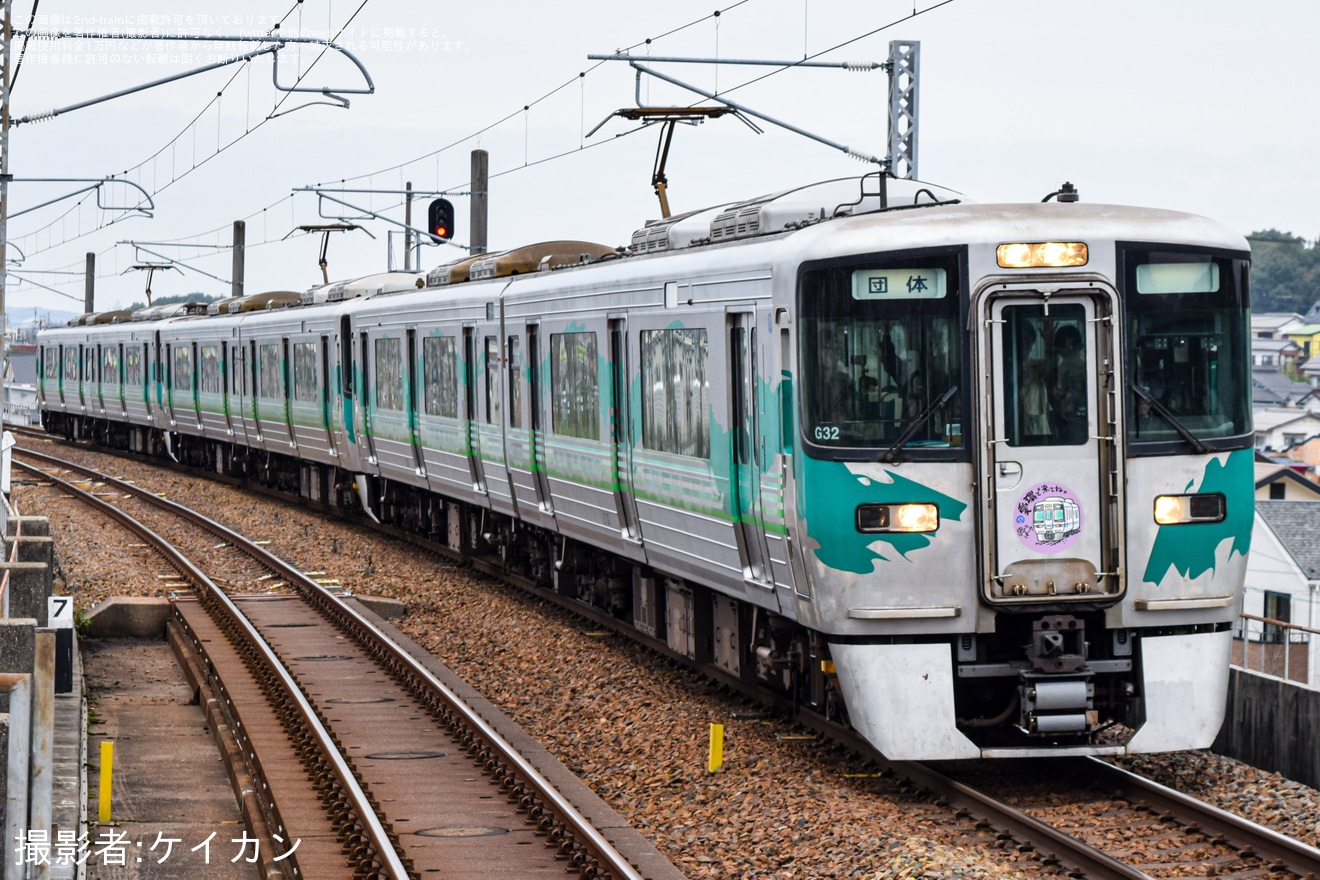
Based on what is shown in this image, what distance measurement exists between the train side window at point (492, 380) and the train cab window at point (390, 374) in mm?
A: 4139

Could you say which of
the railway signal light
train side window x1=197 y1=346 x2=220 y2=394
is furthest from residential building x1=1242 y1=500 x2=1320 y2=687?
train side window x1=197 y1=346 x2=220 y2=394

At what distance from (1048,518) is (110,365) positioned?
37429 mm

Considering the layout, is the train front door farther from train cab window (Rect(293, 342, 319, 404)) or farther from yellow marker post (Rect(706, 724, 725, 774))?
train cab window (Rect(293, 342, 319, 404))

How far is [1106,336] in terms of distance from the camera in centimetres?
943

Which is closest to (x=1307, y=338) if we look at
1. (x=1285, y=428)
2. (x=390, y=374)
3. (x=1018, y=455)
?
(x=1285, y=428)

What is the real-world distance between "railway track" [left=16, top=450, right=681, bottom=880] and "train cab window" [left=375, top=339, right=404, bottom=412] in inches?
175

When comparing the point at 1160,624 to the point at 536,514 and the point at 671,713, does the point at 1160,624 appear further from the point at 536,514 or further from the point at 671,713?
the point at 536,514

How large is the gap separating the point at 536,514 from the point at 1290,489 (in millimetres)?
44668

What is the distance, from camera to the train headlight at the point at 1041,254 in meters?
9.41

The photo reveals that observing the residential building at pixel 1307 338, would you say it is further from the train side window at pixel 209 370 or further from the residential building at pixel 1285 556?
the train side window at pixel 209 370

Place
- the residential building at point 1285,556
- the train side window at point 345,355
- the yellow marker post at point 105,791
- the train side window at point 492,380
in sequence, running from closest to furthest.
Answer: the yellow marker post at point 105,791 → the train side window at point 492,380 → the train side window at point 345,355 → the residential building at point 1285,556

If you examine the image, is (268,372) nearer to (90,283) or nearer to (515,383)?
(515,383)

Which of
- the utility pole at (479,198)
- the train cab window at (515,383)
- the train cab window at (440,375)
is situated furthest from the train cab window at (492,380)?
the utility pole at (479,198)

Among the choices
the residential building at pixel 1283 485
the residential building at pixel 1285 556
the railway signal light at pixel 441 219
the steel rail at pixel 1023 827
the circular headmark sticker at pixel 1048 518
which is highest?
the railway signal light at pixel 441 219
